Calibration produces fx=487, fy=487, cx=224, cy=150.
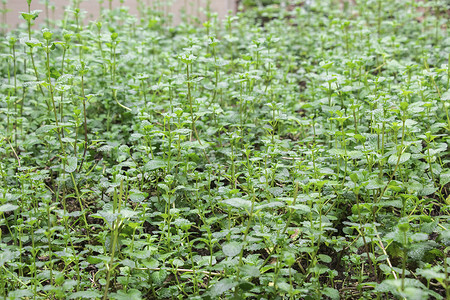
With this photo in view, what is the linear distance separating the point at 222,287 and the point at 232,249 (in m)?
0.14

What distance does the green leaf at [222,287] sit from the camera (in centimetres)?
171

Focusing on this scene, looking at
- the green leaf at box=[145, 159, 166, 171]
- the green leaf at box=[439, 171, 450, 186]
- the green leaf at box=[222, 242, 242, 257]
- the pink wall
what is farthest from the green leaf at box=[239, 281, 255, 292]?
the pink wall

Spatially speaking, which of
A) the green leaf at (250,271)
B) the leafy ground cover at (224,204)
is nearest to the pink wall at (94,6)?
the leafy ground cover at (224,204)

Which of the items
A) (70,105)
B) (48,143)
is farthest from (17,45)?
(48,143)

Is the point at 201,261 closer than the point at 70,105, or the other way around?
the point at 201,261

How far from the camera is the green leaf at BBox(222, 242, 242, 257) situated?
5.62 feet

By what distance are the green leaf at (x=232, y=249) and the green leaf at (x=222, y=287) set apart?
0.35 feet

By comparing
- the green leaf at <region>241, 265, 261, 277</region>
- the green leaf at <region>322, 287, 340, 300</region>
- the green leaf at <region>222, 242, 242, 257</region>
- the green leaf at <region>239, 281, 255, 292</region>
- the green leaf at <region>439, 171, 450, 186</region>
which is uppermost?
the green leaf at <region>439, 171, 450, 186</region>

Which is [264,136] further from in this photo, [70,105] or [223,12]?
[223,12]

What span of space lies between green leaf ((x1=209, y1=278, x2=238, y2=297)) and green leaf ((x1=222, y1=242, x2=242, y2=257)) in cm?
11

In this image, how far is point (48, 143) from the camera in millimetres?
2746

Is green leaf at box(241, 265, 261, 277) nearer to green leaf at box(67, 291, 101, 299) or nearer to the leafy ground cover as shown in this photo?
the leafy ground cover

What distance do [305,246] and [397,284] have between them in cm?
52

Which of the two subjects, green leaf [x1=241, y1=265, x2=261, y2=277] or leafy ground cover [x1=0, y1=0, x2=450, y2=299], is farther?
leafy ground cover [x1=0, y1=0, x2=450, y2=299]
